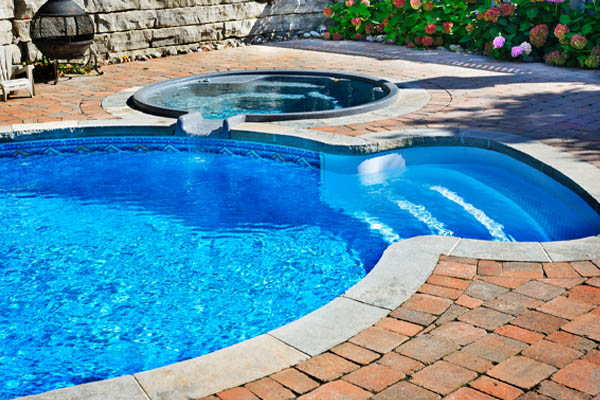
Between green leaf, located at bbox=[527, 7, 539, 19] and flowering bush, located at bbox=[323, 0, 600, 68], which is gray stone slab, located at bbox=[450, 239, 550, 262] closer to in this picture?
flowering bush, located at bbox=[323, 0, 600, 68]

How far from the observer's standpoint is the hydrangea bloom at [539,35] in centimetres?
917

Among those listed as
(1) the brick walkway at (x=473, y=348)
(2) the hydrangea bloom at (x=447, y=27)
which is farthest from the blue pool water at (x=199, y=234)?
(2) the hydrangea bloom at (x=447, y=27)

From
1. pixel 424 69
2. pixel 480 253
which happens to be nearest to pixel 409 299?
pixel 480 253

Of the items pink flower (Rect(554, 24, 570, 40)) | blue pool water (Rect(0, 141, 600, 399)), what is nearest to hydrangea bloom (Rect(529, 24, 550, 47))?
pink flower (Rect(554, 24, 570, 40))

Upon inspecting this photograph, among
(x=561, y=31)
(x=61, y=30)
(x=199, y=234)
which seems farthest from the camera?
(x=61, y=30)

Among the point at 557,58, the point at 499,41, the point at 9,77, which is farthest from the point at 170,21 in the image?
the point at 557,58

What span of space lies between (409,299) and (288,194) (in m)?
2.40

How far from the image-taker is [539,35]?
30.2 ft

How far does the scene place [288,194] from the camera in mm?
5277

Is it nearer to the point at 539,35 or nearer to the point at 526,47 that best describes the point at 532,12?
the point at 539,35

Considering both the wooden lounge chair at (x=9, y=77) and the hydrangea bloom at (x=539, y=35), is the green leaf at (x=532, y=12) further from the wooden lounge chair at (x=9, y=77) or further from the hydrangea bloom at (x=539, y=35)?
the wooden lounge chair at (x=9, y=77)

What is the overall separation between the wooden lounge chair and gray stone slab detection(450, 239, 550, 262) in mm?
5922

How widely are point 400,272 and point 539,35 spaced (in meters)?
7.13

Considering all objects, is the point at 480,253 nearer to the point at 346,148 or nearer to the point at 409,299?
the point at 409,299
